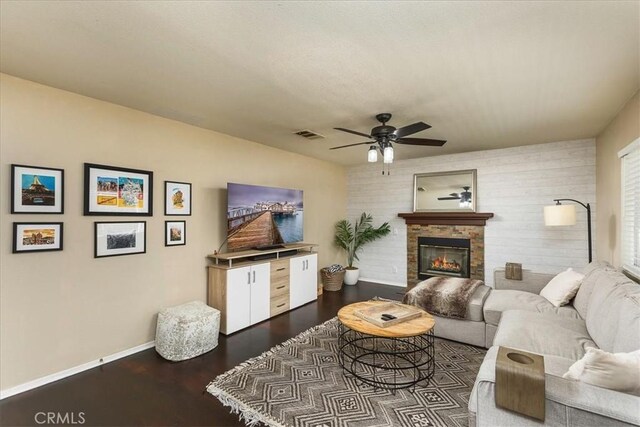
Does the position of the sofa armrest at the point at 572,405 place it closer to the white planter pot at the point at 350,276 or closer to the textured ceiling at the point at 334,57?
the textured ceiling at the point at 334,57

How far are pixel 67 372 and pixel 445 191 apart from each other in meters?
5.67

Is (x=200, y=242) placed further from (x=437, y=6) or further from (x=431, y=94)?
(x=437, y=6)

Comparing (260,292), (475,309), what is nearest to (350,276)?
(260,292)

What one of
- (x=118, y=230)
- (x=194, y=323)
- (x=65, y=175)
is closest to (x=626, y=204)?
(x=194, y=323)

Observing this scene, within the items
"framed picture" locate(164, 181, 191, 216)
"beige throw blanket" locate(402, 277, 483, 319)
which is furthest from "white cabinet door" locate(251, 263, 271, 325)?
"beige throw blanket" locate(402, 277, 483, 319)

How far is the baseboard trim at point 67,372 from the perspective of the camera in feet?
7.82

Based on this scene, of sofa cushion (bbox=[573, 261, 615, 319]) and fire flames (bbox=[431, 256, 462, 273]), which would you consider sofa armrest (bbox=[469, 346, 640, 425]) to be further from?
fire flames (bbox=[431, 256, 462, 273])

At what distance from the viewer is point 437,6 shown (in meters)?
1.58

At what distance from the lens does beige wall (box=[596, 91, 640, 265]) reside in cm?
289

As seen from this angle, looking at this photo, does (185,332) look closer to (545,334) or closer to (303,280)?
(303,280)

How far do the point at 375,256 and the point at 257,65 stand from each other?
4918 millimetres

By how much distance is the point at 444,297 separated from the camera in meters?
3.38
